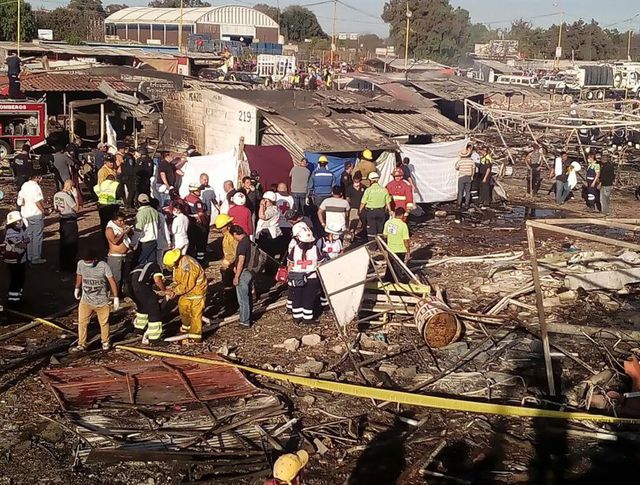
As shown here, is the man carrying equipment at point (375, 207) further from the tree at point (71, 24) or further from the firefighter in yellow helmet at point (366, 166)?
the tree at point (71, 24)

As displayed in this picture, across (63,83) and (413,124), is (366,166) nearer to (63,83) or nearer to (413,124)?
(413,124)

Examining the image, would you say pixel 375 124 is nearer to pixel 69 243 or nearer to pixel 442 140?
pixel 442 140

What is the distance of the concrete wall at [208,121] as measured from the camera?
19641mm

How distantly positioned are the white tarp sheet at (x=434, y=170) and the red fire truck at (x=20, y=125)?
469 inches

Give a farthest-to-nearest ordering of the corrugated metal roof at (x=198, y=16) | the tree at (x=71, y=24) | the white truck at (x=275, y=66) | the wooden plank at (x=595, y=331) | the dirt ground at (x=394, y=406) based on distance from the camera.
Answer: the corrugated metal roof at (x=198, y=16), the tree at (x=71, y=24), the white truck at (x=275, y=66), the wooden plank at (x=595, y=331), the dirt ground at (x=394, y=406)

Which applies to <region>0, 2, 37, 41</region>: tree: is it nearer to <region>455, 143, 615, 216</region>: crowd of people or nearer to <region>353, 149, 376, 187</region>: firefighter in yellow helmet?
<region>455, 143, 615, 216</region>: crowd of people

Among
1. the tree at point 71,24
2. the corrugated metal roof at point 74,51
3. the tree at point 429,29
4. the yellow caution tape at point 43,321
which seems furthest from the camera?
the tree at point 429,29

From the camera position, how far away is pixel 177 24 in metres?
75.1

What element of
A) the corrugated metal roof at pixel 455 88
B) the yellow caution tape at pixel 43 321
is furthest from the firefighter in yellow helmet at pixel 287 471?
the corrugated metal roof at pixel 455 88

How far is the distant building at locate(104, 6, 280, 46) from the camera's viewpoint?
248 ft

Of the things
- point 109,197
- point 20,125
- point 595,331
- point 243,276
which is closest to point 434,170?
point 109,197

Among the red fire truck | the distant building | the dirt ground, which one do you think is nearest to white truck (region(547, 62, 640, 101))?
the distant building

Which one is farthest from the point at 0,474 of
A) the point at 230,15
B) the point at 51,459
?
the point at 230,15

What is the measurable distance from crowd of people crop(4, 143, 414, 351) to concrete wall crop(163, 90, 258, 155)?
8.55 ft
